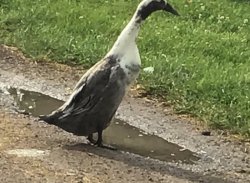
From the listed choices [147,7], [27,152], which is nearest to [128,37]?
[147,7]

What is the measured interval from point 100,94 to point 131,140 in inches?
28.5

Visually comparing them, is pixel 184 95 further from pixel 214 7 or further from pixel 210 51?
pixel 214 7

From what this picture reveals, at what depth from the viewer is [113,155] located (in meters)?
6.34

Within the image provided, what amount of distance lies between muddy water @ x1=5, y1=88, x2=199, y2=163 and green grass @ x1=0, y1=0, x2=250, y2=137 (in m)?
0.73

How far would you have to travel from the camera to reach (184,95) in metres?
8.05

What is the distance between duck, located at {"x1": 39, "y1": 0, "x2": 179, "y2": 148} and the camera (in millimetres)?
6410

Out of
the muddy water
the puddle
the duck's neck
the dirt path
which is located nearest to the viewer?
the dirt path

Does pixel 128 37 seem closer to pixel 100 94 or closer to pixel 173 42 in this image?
pixel 100 94

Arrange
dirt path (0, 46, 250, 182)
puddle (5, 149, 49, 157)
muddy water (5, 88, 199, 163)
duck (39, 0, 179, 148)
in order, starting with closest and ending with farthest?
dirt path (0, 46, 250, 182), puddle (5, 149, 49, 157), duck (39, 0, 179, 148), muddy water (5, 88, 199, 163)

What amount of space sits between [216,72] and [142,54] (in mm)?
1075

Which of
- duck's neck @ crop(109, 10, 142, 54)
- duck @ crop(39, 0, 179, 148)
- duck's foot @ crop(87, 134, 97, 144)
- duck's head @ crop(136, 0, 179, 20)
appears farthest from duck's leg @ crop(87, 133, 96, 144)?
duck's head @ crop(136, 0, 179, 20)

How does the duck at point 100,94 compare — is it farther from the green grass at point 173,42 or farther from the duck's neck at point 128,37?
the green grass at point 173,42

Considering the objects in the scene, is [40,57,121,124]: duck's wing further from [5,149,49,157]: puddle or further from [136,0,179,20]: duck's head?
[136,0,179,20]: duck's head

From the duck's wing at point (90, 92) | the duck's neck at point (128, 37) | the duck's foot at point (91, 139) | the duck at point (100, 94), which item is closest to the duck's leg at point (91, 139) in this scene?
the duck's foot at point (91, 139)
